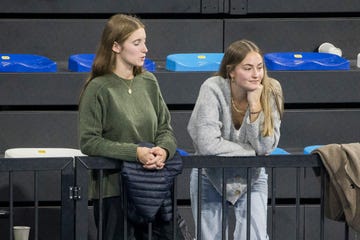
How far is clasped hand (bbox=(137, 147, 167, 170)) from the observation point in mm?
5309

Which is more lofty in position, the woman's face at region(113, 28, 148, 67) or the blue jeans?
the woman's face at region(113, 28, 148, 67)

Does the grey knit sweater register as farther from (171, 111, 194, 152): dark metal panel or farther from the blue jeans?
(171, 111, 194, 152): dark metal panel

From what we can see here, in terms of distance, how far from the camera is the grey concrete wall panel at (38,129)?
7.09 m

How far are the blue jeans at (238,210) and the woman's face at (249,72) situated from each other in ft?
1.45

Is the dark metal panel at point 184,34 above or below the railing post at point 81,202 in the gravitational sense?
above

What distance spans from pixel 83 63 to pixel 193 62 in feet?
2.36

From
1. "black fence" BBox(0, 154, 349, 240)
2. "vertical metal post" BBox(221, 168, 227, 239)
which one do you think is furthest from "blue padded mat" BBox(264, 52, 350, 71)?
"vertical metal post" BBox(221, 168, 227, 239)

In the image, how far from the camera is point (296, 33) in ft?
25.8

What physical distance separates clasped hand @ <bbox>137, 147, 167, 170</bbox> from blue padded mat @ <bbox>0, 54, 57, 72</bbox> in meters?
1.96

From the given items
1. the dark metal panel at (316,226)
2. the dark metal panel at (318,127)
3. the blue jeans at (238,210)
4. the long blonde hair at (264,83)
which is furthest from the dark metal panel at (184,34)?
the blue jeans at (238,210)

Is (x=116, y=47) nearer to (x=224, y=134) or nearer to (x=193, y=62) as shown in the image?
(x=224, y=134)

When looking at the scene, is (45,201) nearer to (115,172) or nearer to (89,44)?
(89,44)
